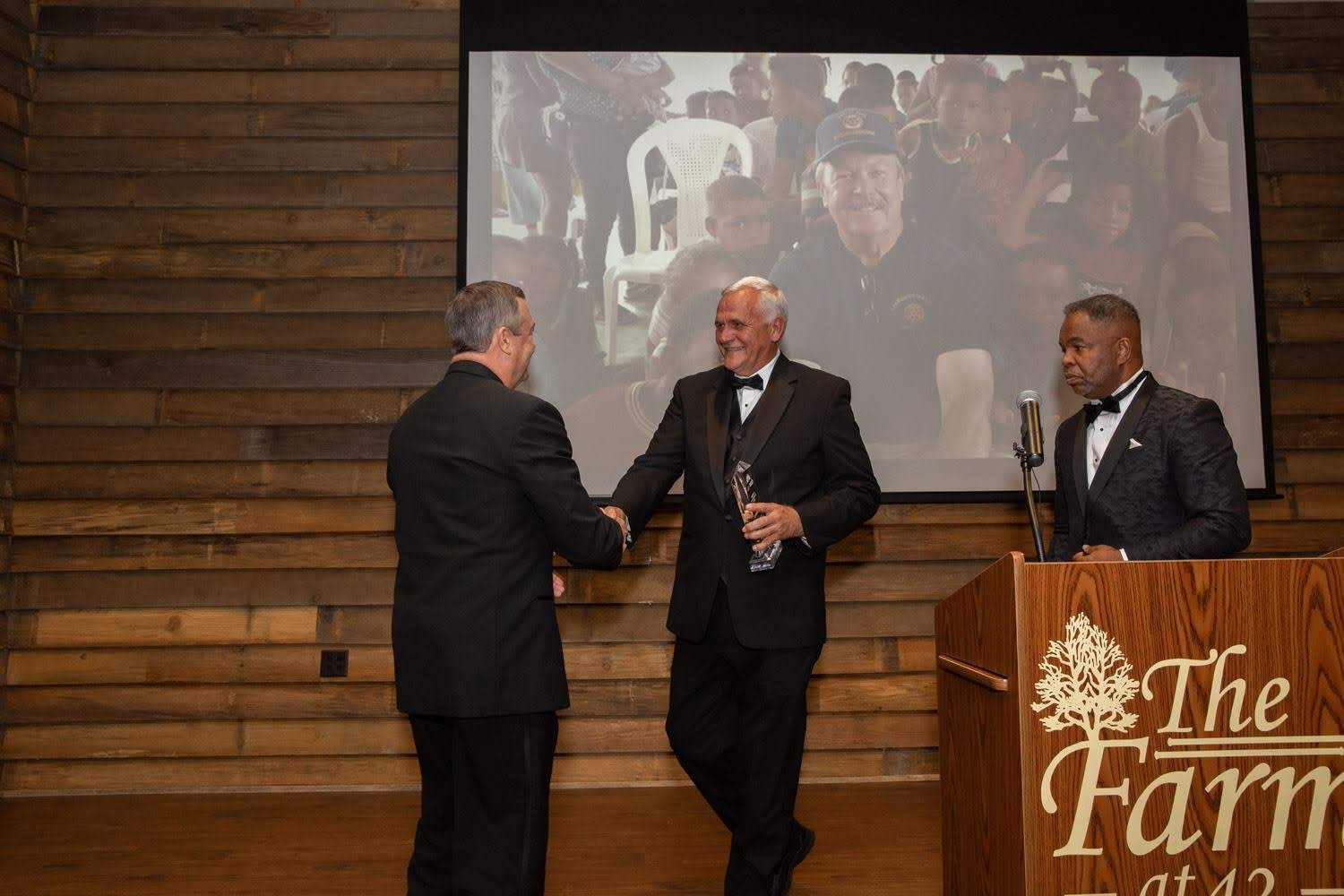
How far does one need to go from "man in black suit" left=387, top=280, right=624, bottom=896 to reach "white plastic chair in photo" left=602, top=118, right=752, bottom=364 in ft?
7.26

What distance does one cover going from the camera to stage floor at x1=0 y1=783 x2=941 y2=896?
3.18 m

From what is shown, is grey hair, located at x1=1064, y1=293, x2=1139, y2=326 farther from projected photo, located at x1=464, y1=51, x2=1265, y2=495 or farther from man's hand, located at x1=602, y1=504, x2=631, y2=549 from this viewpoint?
projected photo, located at x1=464, y1=51, x2=1265, y2=495

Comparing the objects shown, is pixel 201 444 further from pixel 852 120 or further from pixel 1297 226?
pixel 1297 226

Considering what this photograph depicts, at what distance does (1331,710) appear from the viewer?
202 centimetres

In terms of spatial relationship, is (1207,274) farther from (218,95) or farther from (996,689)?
(218,95)

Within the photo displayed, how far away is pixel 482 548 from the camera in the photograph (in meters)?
2.26

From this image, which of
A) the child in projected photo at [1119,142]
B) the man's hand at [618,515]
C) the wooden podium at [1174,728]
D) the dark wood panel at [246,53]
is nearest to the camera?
the wooden podium at [1174,728]

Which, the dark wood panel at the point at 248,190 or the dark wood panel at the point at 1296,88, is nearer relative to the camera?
the dark wood panel at the point at 248,190

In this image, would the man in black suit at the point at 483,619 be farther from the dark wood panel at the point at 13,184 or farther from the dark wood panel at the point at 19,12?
the dark wood panel at the point at 19,12

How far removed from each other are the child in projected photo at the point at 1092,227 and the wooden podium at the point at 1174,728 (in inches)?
106

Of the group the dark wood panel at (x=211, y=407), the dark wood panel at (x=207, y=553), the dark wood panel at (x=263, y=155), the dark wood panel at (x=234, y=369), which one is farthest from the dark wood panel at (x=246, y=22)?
the dark wood panel at (x=207, y=553)

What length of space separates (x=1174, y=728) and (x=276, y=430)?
3696 millimetres

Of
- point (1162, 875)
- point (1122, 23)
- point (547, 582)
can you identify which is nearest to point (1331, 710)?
point (1162, 875)

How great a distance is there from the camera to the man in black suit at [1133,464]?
8.66ft
